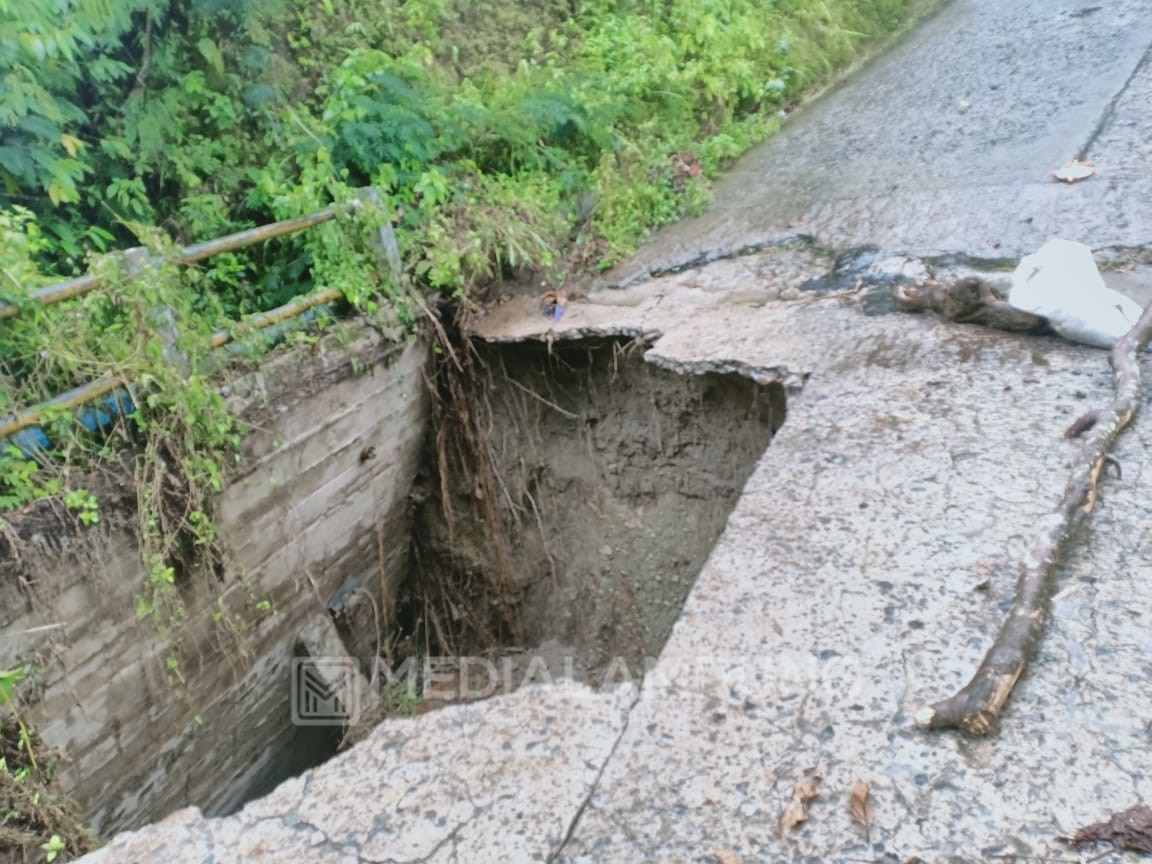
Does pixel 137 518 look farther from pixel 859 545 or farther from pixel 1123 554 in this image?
pixel 1123 554

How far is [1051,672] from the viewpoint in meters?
1.97

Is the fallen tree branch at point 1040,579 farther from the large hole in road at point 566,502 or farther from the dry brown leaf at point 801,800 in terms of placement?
the large hole in road at point 566,502

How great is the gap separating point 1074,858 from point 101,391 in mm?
3178

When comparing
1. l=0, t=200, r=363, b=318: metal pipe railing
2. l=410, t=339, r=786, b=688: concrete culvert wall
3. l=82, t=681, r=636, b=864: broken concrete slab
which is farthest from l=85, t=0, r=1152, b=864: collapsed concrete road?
l=0, t=200, r=363, b=318: metal pipe railing

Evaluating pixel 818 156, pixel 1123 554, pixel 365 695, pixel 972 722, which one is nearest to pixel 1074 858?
pixel 972 722

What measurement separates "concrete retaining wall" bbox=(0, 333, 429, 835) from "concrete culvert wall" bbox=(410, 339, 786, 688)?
1.12 feet

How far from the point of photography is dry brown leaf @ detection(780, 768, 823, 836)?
1.75m

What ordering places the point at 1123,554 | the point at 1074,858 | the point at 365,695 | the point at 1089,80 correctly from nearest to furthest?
1. the point at 1074,858
2. the point at 1123,554
3. the point at 365,695
4. the point at 1089,80

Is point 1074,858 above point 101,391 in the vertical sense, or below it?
below

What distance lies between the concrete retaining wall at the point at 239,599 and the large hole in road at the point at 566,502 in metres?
0.32

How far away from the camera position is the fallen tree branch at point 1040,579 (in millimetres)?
1880

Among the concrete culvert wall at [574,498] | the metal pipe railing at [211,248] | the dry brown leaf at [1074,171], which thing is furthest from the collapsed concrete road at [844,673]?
the metal pipe railing at [211,248]

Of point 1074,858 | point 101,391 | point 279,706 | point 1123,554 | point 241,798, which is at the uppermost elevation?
point 101,391

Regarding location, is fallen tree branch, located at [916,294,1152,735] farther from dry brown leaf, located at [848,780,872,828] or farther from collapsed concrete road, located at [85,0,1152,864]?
dry brown leaf, located at [848,780,872,828]
